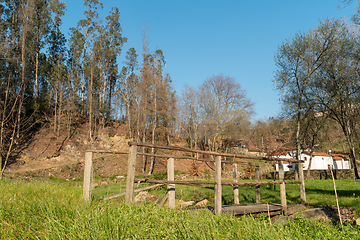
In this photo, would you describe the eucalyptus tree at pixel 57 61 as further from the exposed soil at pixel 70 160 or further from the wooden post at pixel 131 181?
the wooden post at pixel 131 181

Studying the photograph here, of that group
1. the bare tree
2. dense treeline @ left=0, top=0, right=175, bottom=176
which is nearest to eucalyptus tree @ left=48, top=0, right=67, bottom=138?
dense treeline @ left=0, top=0, right=175, bottom=176

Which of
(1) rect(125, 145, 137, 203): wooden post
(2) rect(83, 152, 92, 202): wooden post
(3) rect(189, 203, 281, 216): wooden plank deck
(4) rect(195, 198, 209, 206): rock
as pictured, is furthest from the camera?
(4) rect(195, 198, 209, 206): rock

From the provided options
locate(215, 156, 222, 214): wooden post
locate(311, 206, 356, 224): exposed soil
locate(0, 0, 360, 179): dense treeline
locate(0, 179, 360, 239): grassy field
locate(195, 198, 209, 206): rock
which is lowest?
locate(311, 206, 356, 224): exposed soil

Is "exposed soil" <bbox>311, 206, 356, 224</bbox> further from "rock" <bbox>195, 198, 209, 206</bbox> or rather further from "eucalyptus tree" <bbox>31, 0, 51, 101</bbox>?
"eucalyptus tree" <bbox>31, 0, 51, 101</bbox>

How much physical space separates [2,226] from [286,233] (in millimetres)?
3868

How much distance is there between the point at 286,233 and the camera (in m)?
2.98

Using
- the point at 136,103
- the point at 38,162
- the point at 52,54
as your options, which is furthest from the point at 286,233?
the point at 52,54

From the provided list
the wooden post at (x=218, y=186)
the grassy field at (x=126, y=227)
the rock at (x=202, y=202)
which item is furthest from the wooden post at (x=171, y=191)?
the rock at (x=202, y=202)

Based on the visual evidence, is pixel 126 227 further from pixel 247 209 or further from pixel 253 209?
pixel 253 209

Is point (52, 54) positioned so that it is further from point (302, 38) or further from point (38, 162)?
point (302, 38)

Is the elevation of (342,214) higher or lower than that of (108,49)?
lower

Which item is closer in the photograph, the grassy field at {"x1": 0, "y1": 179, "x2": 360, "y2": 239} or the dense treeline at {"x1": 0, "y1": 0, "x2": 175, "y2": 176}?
the grassy field at {"x1": 0, "y1": 179, "x2": 360, "y2": 239}

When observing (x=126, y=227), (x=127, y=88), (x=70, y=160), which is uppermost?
(x=127, y=88)

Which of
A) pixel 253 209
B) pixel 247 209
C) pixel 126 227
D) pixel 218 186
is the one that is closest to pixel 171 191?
pixel 218 186
